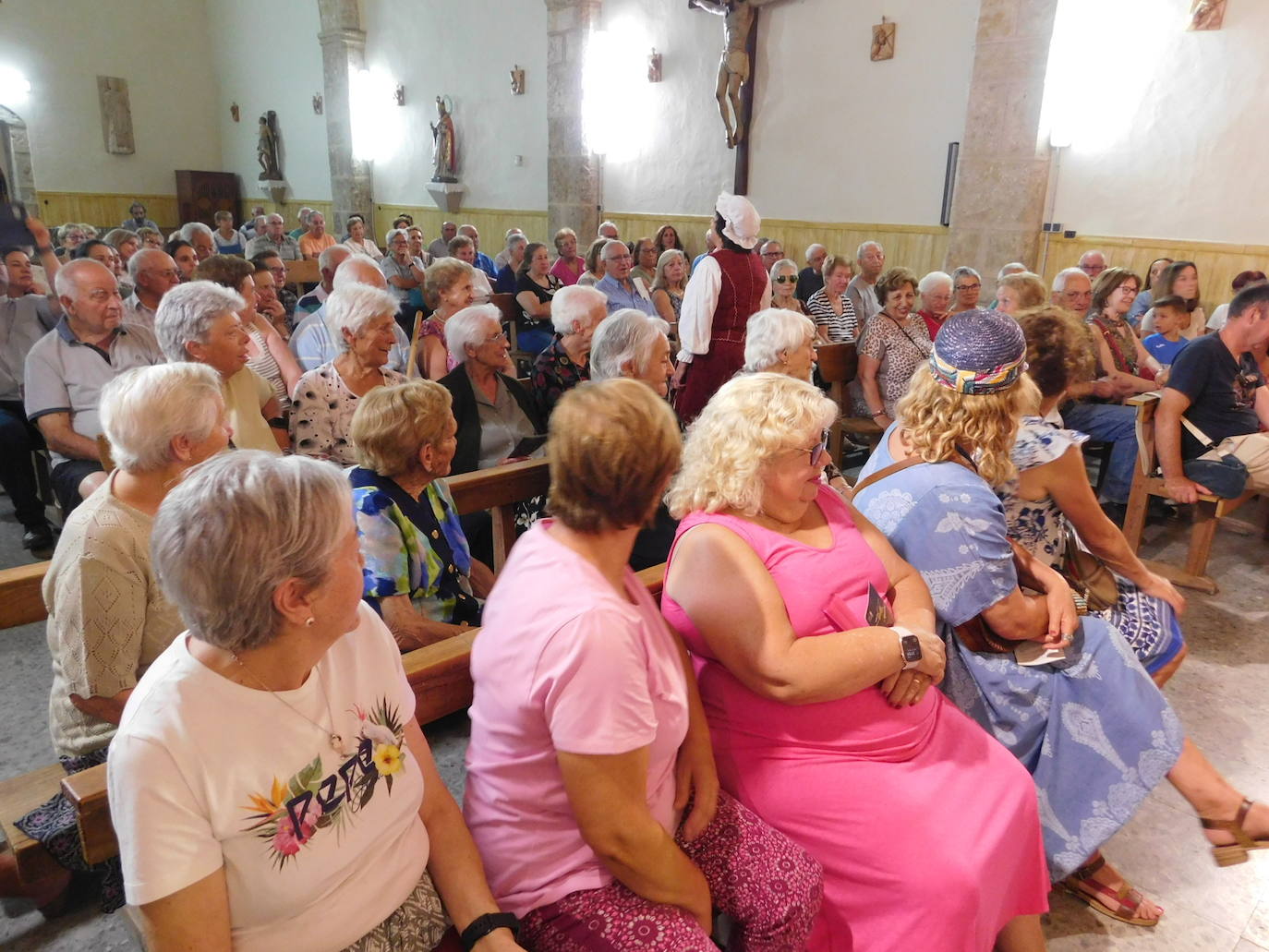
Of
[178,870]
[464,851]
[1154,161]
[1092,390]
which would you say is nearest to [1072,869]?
[464,851]

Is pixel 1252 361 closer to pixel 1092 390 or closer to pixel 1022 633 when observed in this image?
pixel 1092 390

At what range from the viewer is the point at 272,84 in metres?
15.2

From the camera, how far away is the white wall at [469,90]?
36.1ft

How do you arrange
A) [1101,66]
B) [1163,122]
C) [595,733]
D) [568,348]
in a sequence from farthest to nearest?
[1101,66]
[1163,122]
[568,348]
[595,733]

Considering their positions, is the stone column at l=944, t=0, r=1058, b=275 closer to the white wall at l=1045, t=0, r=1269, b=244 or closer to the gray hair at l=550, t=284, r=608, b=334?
the white wall at l=1045, t=0, r=1269, b=244

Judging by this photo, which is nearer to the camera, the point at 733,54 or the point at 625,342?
the point at 625,342

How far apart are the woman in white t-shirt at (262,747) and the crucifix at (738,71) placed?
339 inches

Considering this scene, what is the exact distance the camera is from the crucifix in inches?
334

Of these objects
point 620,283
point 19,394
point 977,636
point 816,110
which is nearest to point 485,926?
point 977,636

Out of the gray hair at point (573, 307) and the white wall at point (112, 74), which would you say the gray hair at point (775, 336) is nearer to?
the gray hair at point (573, 307)

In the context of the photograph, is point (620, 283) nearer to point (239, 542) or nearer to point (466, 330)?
point (466, 330)

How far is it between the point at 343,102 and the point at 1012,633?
14.3m

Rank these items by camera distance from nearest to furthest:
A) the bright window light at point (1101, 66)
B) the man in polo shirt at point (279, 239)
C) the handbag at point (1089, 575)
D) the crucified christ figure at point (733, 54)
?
the handbag at point (1089, 575) < the bright window light at point (1101, 66) < the crucified christ figure at point (733, 54) < the man in polo shirt at point (279, 239)

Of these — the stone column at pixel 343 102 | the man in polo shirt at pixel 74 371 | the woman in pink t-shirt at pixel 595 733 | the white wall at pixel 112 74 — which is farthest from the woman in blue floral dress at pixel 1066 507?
the white wall at pixel 112 74
